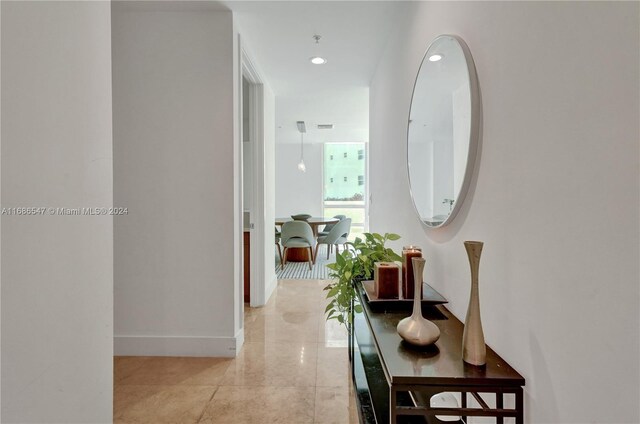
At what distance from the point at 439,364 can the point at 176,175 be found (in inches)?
85.8

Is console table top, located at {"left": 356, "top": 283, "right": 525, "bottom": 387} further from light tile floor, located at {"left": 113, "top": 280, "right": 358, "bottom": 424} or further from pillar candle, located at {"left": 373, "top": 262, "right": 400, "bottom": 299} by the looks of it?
light tile floor, located at {"left": 113, "top": 280, "right": 358, "bottom": 424}

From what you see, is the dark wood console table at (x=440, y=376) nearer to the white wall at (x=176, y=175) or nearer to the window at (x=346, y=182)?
the white wall at (x=176, y=175)

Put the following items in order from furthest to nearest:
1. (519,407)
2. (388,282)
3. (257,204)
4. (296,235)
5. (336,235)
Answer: (336,235)
(296,235)
(257,204)
(388,282)
(519,407)

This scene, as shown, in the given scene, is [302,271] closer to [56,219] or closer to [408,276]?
[408,276]

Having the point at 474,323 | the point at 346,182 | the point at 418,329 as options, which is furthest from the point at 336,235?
the point at 474,323

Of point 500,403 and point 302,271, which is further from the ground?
point 500,403

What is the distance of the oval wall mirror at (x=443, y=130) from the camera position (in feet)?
4.03

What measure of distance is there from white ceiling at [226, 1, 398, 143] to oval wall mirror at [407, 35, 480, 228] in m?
1.02

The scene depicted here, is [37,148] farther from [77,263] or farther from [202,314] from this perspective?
[202,314]

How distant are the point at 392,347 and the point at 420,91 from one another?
1292mm

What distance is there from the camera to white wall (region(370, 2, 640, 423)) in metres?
0.61

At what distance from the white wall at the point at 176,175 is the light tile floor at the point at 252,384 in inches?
9.8

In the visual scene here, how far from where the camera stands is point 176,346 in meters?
2.48

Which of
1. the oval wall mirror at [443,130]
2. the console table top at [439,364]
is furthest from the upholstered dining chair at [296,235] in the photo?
the console table top at [439,364]
